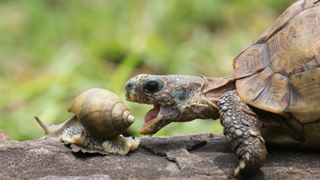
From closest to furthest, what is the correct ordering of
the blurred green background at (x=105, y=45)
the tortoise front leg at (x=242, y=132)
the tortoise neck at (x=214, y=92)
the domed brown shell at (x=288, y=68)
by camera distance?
1. the tortoise front leg at (x=242, y=132)
2. the domed brown shell at (x=288, y=68)
3. the tortoise neck at (x=214, y=92)
4. the blurred green background at (x=105, y=45)

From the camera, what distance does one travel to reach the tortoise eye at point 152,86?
3.97 m

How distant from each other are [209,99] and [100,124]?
2.07ft

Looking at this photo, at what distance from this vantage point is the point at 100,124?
3771mm

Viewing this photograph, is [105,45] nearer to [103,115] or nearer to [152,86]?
[152,86]

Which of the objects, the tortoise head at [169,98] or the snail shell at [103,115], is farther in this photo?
the tortoise head at [169,98]

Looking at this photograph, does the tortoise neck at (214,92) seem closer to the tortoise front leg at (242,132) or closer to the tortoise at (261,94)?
the tortoise at (261,94)

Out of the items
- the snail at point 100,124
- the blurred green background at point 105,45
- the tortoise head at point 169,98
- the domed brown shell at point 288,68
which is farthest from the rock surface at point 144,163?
the blurred green background at point 105,45

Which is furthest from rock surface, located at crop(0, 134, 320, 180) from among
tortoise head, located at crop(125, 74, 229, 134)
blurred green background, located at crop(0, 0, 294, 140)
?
blurred green background, located at crop(0, 0, 294, 140)

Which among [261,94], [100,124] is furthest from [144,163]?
[261,94]

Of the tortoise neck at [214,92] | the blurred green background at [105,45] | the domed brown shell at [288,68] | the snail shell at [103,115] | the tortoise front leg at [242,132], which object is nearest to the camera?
the tortoise front leg at [242,132]

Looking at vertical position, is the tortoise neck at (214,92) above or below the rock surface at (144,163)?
above

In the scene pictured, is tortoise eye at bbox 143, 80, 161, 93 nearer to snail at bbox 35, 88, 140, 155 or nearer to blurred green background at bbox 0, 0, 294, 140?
snail at bbox 35, 88, 140, 155

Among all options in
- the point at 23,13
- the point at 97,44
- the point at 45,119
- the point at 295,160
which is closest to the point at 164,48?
the point at 97,44

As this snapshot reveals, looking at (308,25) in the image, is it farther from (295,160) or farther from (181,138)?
(181,138)
